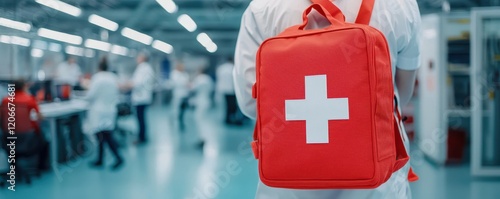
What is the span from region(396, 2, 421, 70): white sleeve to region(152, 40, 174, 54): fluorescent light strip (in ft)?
54.6

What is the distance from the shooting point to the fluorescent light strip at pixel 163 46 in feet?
58.6

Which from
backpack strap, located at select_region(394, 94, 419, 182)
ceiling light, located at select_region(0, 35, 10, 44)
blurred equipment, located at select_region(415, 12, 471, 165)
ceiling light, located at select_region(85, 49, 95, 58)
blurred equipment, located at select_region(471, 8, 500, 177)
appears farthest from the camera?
ceiling light, located at select_region(85, 49, 95, 58)

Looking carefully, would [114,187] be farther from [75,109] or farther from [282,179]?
[282,179]

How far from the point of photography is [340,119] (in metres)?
0.92

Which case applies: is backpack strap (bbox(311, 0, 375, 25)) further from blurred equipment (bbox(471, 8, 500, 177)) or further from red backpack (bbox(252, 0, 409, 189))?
blurred equipment (bbox(471, 8, 500, 177))

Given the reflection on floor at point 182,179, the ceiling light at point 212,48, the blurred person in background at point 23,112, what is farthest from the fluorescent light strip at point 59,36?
the ceiling light at point 212,48

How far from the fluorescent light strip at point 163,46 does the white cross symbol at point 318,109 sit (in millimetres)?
16800

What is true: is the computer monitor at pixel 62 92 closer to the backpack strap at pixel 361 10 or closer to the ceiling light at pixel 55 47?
the backpack strap at pixel 361 10

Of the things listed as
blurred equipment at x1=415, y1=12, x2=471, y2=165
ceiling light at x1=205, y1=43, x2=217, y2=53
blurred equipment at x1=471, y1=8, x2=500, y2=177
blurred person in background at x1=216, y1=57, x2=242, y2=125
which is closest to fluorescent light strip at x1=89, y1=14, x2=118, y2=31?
blurred person in background at x1=216, y1=57, x2=242, y2=125

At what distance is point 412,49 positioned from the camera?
44.1 inches

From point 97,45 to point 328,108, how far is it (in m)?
14.7

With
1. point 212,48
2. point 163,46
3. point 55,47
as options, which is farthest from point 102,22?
point 212,48

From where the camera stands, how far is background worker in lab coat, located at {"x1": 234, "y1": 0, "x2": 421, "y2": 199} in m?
1.05

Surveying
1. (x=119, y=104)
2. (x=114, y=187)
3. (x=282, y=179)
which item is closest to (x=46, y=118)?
(x=114, y=187)
